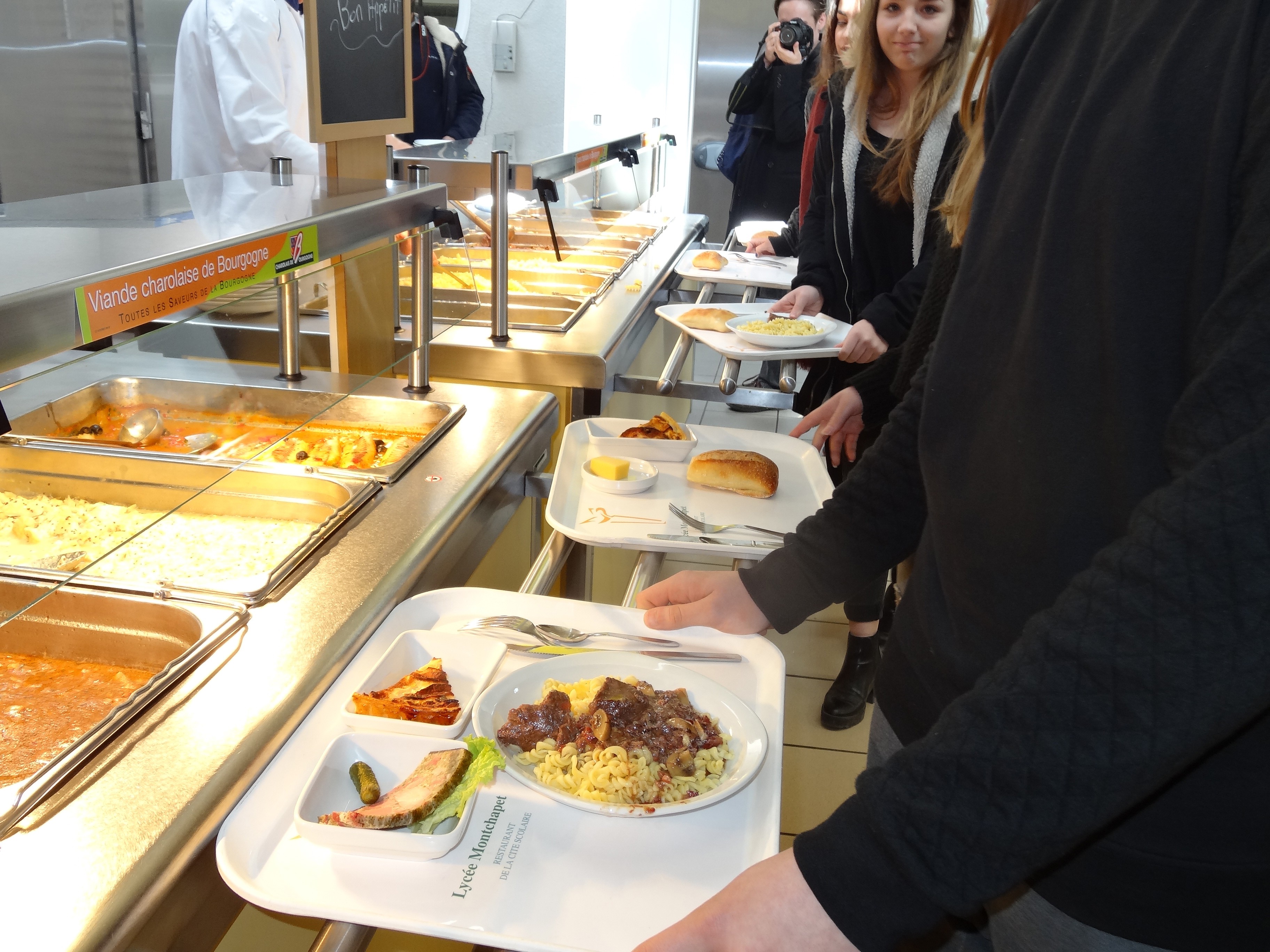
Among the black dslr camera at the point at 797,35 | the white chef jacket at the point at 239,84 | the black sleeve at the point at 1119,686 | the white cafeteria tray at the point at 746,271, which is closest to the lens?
the black sleeve at the point at 1119,686

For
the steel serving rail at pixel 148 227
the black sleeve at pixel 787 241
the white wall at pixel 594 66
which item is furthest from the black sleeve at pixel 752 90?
the steel serving rail at pixel 148 227

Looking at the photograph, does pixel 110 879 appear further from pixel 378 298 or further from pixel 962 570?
pixel 378 298

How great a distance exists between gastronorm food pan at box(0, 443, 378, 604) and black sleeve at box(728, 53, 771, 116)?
424cm

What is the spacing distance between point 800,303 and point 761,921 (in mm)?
2246

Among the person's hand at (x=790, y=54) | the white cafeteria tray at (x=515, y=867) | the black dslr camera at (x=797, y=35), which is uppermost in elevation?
the black dslr camera at (x=797, y=35)

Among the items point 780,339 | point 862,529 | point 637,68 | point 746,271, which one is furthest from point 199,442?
point 637,68

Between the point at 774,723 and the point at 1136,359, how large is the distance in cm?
51

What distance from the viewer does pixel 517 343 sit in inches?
85.5

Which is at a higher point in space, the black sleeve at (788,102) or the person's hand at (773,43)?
the person's hand at (773,43)

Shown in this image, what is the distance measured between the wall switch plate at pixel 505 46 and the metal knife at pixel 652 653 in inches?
233

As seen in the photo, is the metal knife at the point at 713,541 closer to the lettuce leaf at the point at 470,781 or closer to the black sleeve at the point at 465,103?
the lettuce leaf at the point at 470,781

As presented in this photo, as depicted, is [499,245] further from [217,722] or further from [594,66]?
[594,66]

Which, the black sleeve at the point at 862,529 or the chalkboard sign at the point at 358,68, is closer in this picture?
the black sleeve at the point at 862,529

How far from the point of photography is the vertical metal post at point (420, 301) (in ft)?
5.02
